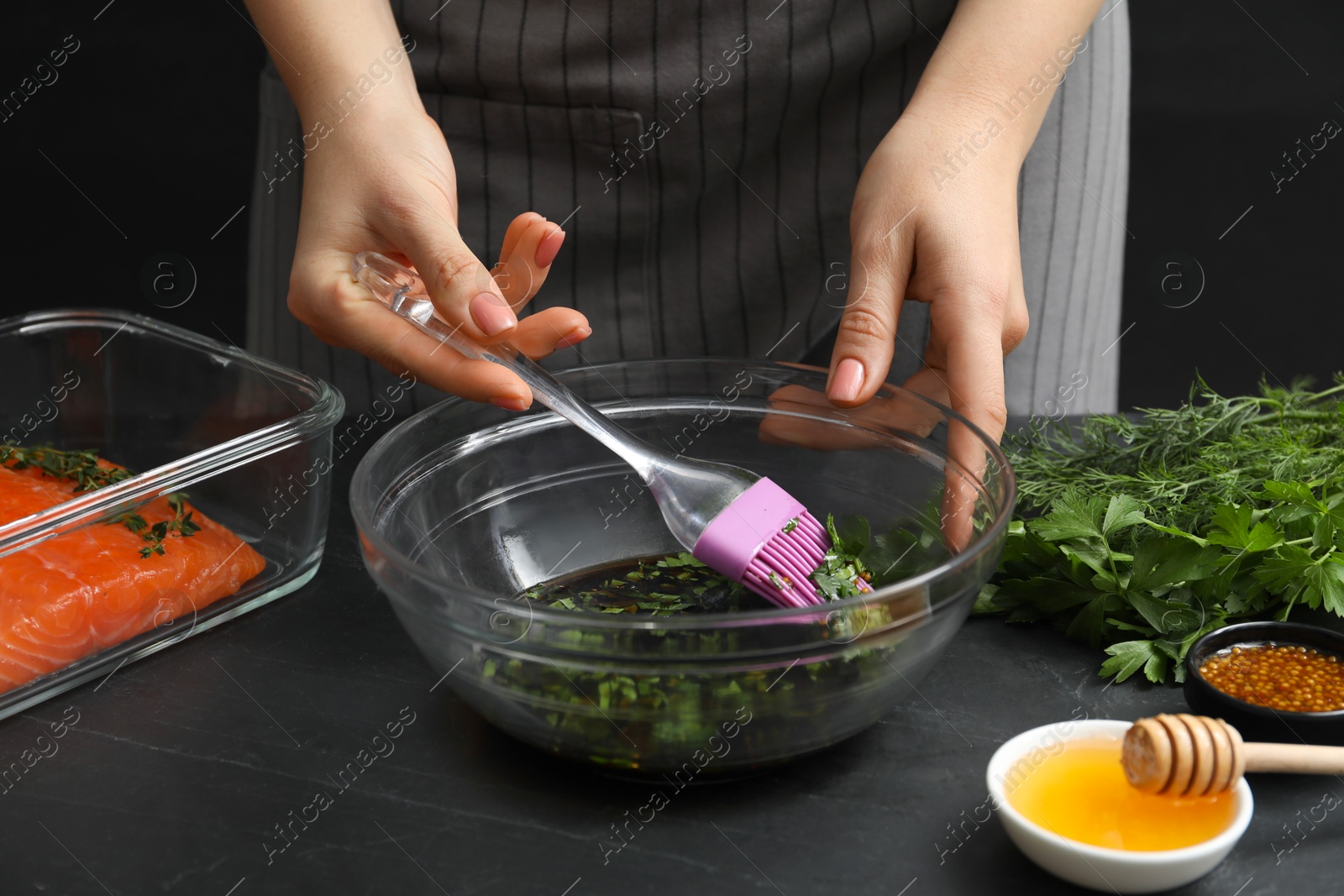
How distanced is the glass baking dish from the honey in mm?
719

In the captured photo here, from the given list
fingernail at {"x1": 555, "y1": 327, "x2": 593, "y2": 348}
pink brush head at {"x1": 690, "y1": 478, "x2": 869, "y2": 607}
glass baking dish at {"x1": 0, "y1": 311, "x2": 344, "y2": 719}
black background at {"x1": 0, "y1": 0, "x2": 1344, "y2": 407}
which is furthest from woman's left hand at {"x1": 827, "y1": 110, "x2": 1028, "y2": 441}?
black background at {"x1": 0, "y1": 0, "x2": 1344, "y2": 407}

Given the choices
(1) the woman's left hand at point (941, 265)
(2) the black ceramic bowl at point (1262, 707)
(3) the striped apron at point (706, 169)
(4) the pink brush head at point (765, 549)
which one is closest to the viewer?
(2) the black ceramic bowl at point (1262, 707)

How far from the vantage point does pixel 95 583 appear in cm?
102

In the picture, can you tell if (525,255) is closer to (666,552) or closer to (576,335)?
(576,335)

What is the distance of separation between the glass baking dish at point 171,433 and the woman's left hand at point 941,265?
531mm

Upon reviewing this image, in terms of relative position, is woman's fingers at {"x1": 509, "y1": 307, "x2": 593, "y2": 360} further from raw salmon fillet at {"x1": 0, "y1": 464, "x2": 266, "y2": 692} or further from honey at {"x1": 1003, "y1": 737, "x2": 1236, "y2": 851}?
honey at {"x1": 1003, "y1": 737, "x2": 1236, "y2": 851}

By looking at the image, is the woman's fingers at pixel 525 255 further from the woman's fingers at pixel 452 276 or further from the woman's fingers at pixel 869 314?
the woman's fingers at pixel 869 314

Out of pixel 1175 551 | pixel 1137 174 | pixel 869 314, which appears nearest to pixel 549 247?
pixel 869 314

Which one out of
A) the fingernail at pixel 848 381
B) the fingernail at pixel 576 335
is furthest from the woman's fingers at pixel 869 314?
the fingernail at pixel 576 335

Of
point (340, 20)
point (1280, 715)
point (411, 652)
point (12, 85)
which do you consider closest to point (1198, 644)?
point (1280, 715)

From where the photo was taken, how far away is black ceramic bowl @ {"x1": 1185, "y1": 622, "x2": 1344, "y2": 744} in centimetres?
85

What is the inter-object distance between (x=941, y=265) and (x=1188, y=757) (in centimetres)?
52

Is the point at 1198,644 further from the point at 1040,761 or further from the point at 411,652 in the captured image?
the point at 411,652

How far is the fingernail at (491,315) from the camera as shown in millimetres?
987
